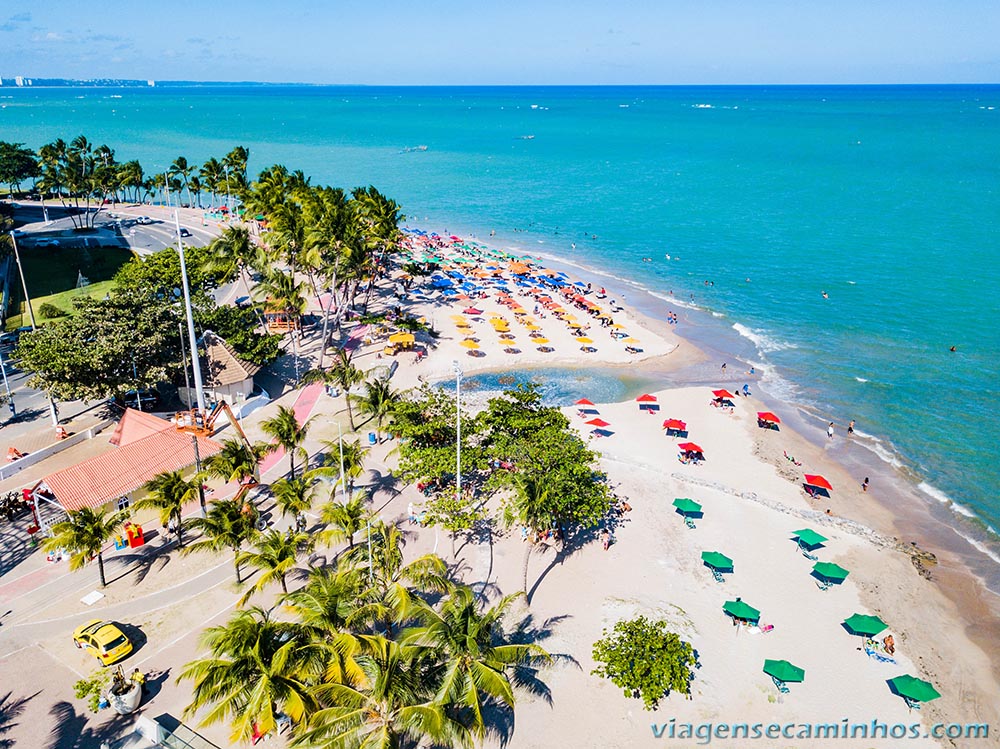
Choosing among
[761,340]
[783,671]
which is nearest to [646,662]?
[783,671]

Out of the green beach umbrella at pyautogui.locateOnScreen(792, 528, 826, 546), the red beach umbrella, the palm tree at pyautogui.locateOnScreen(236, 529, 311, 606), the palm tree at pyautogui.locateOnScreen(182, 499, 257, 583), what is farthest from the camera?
the red beach umbrella

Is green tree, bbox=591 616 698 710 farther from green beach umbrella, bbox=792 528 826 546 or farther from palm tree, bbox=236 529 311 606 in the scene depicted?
palm tree, bbox=236 529 311 606

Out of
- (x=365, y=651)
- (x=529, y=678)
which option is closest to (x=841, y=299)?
(x=529, y=678)

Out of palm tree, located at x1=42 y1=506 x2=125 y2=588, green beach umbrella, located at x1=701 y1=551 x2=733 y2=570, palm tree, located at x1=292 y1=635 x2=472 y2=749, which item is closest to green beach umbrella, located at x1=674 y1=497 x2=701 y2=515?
green beach umbrella, located at x1=701 y1=551 x2=733 y2=570

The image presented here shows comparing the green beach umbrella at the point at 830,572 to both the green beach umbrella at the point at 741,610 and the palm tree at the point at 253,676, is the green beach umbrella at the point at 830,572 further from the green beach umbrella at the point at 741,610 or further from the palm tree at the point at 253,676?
the palm tree at the point at 253,676

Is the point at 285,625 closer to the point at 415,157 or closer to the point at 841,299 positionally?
the point at 841,299

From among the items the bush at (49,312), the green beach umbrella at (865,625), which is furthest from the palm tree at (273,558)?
the bush at (49,312)
